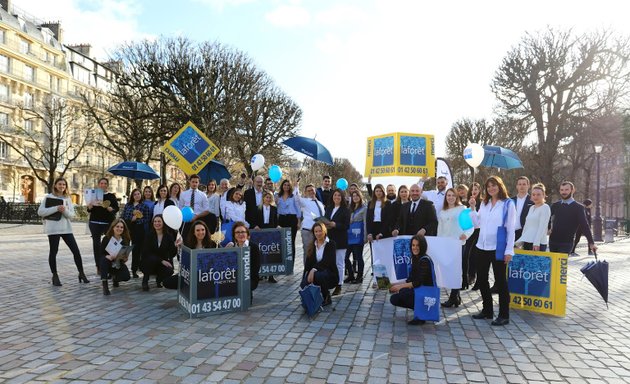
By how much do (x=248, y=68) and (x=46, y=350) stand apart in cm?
2593

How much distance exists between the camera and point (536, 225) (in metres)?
7.45

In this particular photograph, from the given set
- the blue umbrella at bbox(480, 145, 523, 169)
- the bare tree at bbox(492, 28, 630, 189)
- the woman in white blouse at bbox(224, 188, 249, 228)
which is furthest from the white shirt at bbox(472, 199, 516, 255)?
the bare tree at bbox(492, 28, 630, 189)

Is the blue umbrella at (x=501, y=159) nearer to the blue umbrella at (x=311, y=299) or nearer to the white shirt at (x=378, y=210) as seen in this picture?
the white shirt at (x=378, y=210)

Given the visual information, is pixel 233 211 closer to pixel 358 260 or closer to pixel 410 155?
pixel 358 260

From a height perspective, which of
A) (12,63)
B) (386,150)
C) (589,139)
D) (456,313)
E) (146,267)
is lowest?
(456,313)

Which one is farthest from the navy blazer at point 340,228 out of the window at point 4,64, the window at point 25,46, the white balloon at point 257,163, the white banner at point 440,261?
the window at point 25,46

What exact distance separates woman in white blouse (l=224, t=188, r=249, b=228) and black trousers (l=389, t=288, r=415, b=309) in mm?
3988

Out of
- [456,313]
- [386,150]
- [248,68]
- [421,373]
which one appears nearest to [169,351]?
[421,373]

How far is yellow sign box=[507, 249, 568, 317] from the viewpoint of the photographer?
6.89 m

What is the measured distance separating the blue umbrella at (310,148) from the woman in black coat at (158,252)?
3.40m

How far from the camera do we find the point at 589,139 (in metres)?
25.8

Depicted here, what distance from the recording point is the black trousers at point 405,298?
628 cm

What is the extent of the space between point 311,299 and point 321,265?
744 millimetres

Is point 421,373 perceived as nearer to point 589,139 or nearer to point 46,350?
point 46,350
